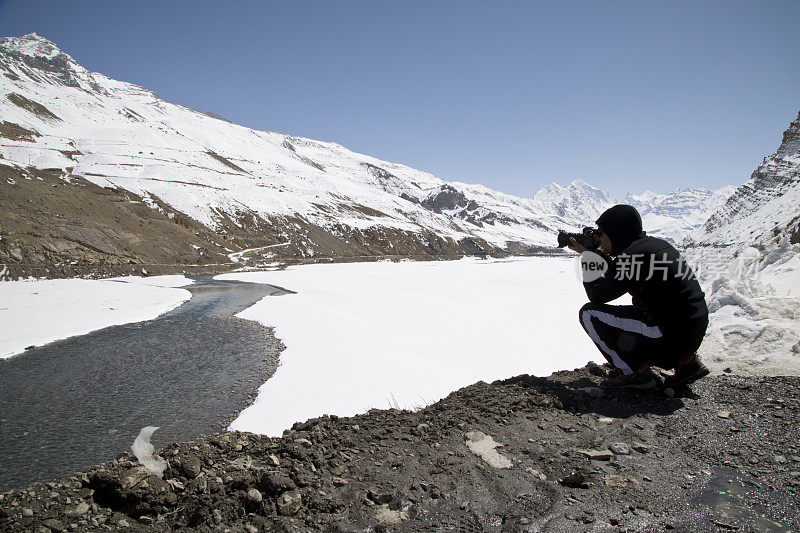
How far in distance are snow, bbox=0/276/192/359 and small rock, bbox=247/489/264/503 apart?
1281 centimetres

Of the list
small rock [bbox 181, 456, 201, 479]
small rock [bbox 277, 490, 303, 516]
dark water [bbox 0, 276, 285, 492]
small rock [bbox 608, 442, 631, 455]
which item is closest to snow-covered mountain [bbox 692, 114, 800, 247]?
small rock [bbox 608, 442, 631, 455]

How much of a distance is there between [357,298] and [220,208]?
4636cm

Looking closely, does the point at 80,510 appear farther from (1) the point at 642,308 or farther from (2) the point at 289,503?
(1) the point at 642,308

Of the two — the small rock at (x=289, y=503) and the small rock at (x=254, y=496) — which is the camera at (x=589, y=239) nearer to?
the small rock at (x=289, y=503)

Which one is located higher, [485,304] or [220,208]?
[220,208]

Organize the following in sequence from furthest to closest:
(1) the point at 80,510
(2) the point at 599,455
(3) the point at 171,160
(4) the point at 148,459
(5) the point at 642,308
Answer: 1. (3) the point at 171,160
2. (5) the point at 642,308
3. (4) the point at 148,459
4. (2) the point at 599,455
5. (1) the point at 80,510

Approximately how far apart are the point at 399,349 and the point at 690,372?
7.55 m

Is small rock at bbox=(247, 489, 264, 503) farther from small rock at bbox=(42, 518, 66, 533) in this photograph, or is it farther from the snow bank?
the snow bank

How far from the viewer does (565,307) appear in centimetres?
A: 1664

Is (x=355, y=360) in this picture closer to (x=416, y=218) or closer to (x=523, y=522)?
(x=523, y=522)

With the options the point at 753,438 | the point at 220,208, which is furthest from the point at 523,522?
the point at 220,208

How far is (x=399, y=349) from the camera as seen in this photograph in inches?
425

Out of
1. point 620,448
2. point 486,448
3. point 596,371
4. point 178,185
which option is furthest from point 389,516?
point 178,185

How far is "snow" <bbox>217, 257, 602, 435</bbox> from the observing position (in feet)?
25.3
